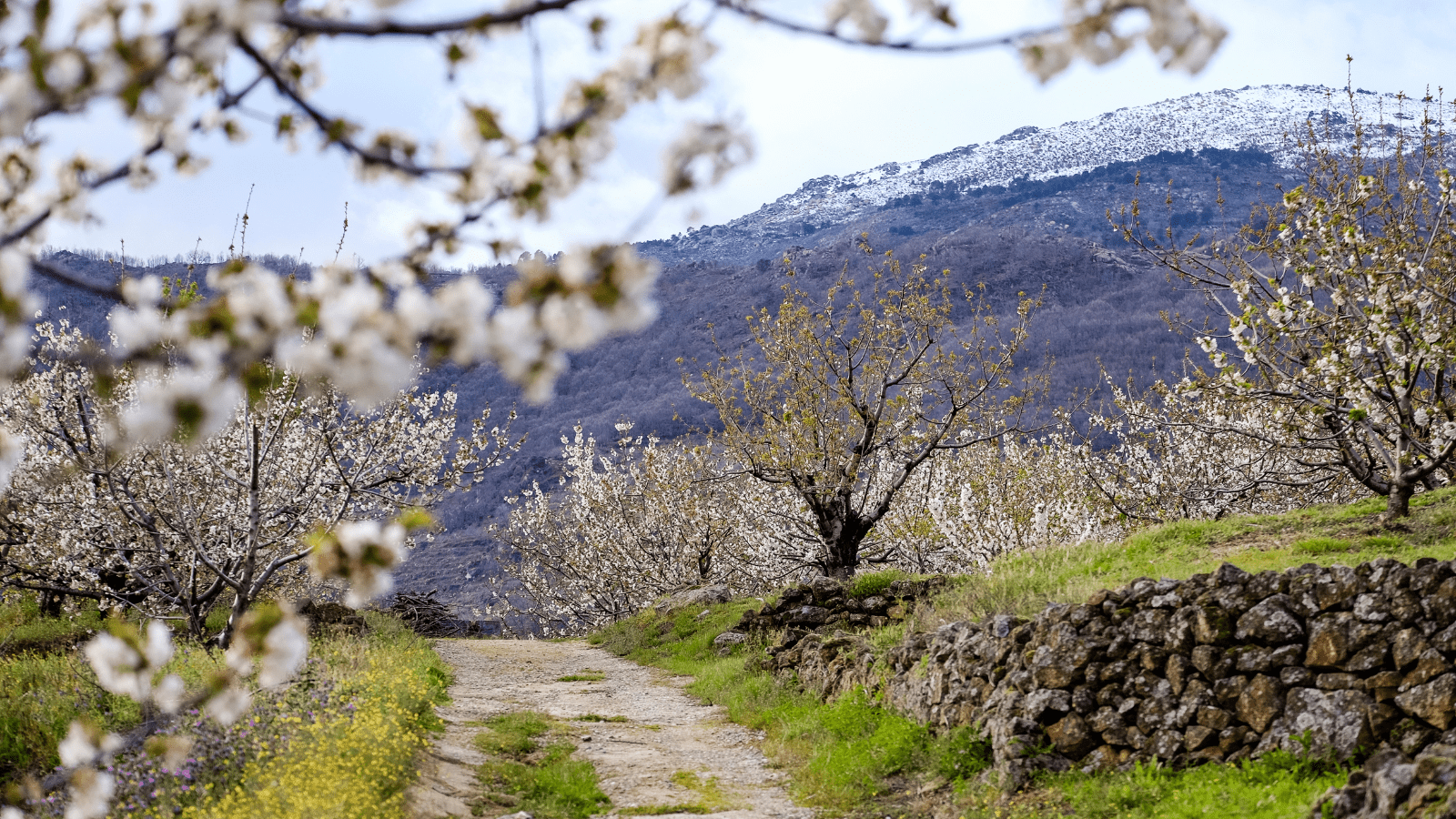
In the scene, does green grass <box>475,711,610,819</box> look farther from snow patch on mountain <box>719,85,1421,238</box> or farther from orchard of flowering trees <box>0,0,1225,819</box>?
snow patch on mountain <box>719,85,1421,238</box>

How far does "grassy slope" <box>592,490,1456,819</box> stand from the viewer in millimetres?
5484

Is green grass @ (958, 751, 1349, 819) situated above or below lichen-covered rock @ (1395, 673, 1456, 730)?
below

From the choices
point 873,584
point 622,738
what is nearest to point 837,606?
point 873,584

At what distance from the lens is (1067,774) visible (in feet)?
20.7

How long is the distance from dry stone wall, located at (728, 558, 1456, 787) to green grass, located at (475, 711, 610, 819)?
11.8ft

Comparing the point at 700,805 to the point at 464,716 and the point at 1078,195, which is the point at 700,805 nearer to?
the point at 464,716

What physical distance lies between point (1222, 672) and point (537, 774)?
20.5 ft

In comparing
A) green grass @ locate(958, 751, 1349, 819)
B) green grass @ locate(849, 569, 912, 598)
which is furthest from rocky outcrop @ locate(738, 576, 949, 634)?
green grass @ locate(958, 751, 1349, 819)

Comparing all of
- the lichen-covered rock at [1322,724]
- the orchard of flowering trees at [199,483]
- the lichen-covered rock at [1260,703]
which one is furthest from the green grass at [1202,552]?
the orchard of flowering trees at [199,483]

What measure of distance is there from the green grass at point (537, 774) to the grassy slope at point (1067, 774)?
210 centimetres

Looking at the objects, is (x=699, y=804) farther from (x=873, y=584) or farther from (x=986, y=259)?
(x=986, y=259)

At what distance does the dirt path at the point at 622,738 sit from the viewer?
7.40 metres

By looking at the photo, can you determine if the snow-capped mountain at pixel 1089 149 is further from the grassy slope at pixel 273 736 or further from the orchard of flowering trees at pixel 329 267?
the orchard of flowering trees at pixel 329 267

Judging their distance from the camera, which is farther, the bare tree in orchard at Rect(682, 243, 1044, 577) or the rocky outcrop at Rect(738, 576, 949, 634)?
the bare tree in orchard at Rect(682, 243, 1044, 577)
